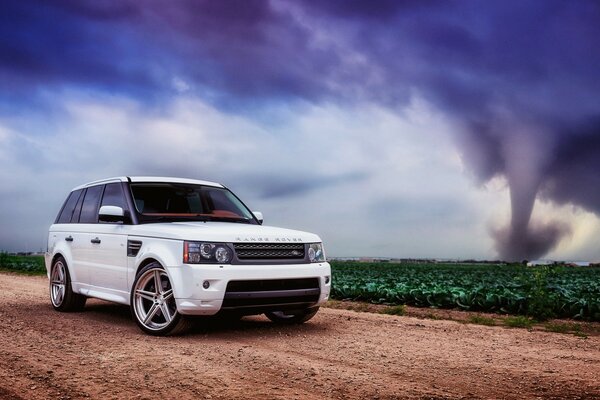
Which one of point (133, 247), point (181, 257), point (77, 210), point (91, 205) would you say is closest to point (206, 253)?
point (181, 257)

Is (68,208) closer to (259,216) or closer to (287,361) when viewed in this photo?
(259,216)

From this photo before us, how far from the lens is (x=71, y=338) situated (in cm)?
743

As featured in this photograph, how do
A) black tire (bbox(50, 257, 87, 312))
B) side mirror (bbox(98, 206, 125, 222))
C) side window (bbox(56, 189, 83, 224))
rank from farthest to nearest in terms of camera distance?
side window (bbox(56, 189, 83, 224)) → black tire (bbox(50, 257, 87, 312)) → side mirror (bbox(98, 206, 125, 222))

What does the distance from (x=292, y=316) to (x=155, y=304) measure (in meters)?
2.15

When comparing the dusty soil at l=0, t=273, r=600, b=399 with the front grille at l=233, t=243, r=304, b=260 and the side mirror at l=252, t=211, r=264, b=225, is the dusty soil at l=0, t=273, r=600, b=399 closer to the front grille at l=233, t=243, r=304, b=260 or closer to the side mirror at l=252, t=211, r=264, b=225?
the front grille at l=233, t=243, r=304, b=260

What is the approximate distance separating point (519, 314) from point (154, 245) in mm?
7734

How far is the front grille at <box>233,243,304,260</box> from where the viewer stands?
24.1 ft

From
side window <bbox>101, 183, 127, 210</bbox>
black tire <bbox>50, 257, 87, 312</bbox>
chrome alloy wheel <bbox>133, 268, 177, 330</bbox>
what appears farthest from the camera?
black tire <bbox>50, 257, 87, 312</bbox>

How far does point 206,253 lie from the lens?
7156 millimetres

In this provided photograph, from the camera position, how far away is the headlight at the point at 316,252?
8070mm

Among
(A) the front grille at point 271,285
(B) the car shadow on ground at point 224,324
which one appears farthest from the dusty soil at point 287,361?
(A) the front grille at point 271,285

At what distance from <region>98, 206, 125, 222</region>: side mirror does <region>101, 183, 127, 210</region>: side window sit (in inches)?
12.6

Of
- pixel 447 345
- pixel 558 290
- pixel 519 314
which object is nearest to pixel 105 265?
pixel 447 345

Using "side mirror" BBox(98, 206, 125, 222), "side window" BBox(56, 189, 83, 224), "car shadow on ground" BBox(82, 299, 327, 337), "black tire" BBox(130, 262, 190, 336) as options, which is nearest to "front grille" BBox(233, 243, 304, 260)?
"car shadow on ground" BBox(82, 299, 327, 337)
